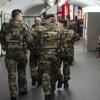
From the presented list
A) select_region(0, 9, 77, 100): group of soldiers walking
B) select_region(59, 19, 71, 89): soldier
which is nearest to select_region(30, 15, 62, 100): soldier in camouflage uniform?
select_region(0, 9, 77, 100): group of soldiers walking

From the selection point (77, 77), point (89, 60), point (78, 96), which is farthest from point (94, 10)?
point (78, 96)

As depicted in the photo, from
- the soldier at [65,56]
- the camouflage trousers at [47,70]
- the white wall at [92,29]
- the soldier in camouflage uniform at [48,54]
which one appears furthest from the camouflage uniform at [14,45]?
the white wall at [92,29]

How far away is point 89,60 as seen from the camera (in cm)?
1482

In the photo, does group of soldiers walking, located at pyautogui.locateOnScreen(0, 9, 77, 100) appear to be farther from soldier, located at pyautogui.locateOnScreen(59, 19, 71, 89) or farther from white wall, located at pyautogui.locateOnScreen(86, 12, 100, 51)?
white wall, located at pyautogui.locateOnScreen(86, 12, 100, 51)

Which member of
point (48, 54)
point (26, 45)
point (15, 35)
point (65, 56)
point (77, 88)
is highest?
point (15, 35)

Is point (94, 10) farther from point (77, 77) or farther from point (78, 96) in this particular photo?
point (78, 96)

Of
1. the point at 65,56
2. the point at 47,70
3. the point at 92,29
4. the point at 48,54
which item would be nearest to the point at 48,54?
the point at 48,54

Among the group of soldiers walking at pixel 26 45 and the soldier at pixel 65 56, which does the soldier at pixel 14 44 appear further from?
the soldier at pixel 65 56

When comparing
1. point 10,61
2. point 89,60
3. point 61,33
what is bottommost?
point 89,60

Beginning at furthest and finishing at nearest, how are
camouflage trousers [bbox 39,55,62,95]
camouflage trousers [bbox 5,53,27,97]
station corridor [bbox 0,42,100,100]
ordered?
station corridor [bbox 0,42,100,100], camouflage trousers [bbox 5,53,27,97], camouflage trousers [bbox 39,55,62,95]

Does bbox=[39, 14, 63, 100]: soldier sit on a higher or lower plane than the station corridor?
higher

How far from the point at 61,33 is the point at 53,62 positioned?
0.61m

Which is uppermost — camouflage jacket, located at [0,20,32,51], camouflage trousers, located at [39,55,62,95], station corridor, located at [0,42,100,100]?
camouflage jacket, located at [0,20,32,51]

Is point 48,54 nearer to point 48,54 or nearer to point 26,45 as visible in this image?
point 48,54
